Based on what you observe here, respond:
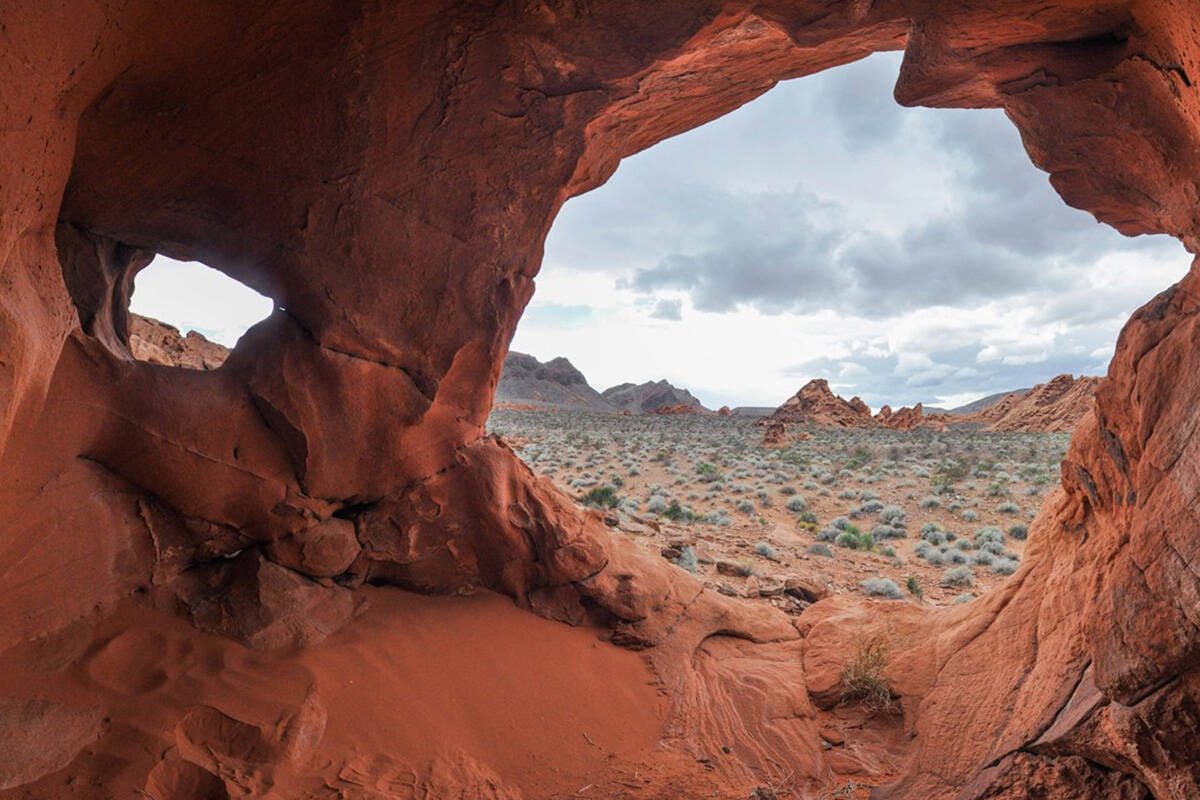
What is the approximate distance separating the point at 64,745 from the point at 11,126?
3480mm

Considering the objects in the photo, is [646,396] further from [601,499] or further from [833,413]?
[601,499]

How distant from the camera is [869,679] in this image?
599cm

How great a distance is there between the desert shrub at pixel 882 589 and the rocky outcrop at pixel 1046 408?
36302 millimetres

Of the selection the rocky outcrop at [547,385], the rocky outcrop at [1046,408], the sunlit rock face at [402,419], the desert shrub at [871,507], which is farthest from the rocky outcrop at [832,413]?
the rocky outcrop at [547,385]

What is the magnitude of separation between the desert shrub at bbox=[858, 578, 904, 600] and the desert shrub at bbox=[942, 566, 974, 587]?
5.08 ft

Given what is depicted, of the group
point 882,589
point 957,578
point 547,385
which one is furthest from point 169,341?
point 547,385

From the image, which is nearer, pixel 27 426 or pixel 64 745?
pixel 64 745

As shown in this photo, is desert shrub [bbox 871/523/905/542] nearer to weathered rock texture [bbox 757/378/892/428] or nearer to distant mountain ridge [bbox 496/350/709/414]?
weathered rock texture [bbox 757/378/892/428]

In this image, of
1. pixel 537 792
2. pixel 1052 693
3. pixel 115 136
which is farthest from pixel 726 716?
pixel 115 136

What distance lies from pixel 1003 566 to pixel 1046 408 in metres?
44.2

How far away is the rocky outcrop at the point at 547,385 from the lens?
89625 millimetres

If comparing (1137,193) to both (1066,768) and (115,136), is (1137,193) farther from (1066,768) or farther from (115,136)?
(115,136)

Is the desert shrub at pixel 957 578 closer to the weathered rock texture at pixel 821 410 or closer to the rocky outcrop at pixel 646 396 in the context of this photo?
the weathered rock texture at pixel 821 410

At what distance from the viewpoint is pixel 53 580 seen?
420 centimetres
